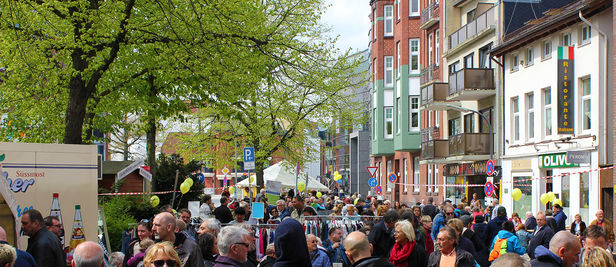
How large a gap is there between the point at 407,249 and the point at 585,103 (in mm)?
18007

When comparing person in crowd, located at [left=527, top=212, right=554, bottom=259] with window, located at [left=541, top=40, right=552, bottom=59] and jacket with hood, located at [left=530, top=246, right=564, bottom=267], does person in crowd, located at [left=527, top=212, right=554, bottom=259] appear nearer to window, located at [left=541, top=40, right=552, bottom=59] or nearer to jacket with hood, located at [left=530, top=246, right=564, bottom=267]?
jacket with hood, located at [left=530, top=246, right=564, bottom=267]

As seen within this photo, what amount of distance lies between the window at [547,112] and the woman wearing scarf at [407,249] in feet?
66.3

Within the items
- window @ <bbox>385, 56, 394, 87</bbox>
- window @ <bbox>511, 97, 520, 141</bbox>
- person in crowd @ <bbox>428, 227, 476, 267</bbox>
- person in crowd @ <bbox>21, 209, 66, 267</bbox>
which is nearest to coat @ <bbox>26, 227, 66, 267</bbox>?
person in crowd @ <bbox>21, 209, 66, 267</bbox>

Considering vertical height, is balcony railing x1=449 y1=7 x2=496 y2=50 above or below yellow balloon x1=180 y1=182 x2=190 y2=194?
above

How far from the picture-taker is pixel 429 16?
138ft

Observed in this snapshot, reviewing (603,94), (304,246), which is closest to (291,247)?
(304,246)

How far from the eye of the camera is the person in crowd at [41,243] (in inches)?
328

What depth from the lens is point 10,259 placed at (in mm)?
6152

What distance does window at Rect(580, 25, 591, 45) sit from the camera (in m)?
24.9

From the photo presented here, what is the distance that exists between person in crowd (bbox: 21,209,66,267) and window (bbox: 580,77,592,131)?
66.6 ft

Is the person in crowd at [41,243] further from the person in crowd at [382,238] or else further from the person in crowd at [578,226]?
the person in crowd at [578,226]

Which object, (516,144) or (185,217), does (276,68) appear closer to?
(185,217)

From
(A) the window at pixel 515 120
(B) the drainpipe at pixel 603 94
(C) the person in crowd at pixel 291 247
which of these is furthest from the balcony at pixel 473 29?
(C) the person in crowd at pixel 291 247

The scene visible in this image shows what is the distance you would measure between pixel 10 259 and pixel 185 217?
6967 mm
